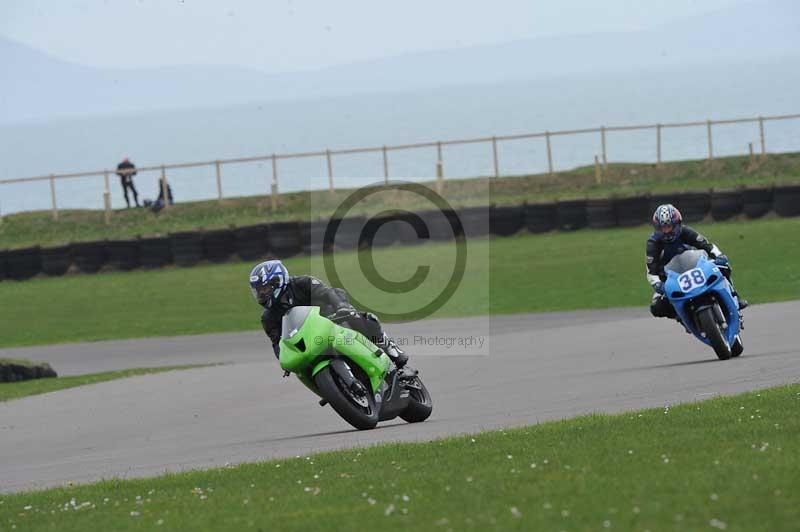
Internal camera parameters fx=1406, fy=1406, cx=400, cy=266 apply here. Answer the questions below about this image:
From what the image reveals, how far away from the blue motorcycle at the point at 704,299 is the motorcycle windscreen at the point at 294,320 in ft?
15.4

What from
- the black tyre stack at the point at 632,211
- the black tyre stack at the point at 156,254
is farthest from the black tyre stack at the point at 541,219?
the black tyre stack at the point at 156,254

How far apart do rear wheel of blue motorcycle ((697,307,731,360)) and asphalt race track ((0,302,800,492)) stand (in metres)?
0.17

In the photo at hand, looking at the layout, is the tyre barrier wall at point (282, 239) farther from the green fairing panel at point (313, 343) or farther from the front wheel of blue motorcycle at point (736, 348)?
the green fairing panel at point (313, 343)

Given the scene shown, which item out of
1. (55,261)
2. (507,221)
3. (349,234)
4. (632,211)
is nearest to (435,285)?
(507,221)

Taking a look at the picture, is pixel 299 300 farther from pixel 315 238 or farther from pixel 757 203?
pixel 757 203

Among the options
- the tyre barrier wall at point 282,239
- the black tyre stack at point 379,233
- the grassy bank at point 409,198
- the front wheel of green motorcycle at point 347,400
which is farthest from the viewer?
the grassy bank at point 409,198

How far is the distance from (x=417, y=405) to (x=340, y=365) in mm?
1269

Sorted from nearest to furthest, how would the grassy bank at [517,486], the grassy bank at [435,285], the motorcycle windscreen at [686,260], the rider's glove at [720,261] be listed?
1. the grassy bank at [517,486]
2. the motorcycle windscreen at [686,260]
3. the rider's glove at [720,261]
4. the grassy bank at [435,285]

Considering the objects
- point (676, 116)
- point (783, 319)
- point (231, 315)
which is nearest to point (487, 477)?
point (783, 319)

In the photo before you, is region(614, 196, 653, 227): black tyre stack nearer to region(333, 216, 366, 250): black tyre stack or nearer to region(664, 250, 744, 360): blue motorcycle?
region(333, 216, 366, 250): black tyre stack

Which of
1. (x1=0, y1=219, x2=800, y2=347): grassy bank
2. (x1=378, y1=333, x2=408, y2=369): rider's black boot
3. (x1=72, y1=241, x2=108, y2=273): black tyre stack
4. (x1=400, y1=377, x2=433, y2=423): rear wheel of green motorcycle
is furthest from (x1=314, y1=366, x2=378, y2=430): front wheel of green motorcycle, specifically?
(x1=72, y1=241, x2=108, y2=273): black tyre stack

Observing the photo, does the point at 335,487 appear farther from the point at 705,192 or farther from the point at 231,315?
the point at 705,192

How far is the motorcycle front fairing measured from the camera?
14.2m

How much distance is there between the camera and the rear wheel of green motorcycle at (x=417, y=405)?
12.1 m
